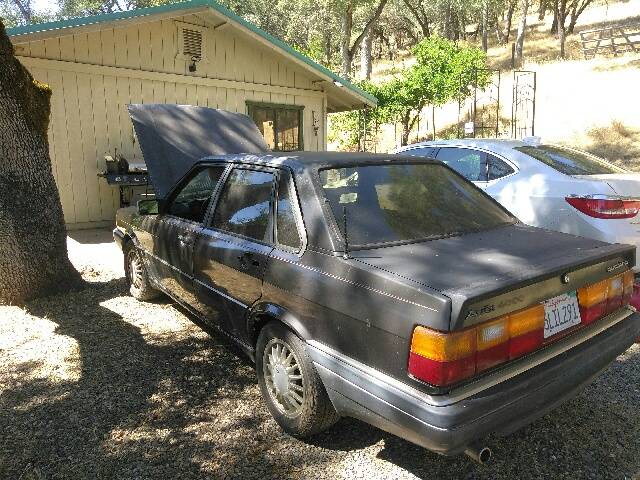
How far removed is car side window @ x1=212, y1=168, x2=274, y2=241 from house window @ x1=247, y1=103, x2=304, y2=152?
26.2 feet

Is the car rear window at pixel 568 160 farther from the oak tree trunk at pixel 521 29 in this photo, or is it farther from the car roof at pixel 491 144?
the oak tree trunk at pixel 521 29

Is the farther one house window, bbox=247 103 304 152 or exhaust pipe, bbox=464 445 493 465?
house window, bbox=247 103 304 152

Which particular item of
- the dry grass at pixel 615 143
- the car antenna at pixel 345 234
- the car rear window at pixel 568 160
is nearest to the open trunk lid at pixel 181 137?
the car antenna at pixel 345 234

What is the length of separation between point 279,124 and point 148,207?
24.7 ft

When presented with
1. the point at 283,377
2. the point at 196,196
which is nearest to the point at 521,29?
the point at 196,196

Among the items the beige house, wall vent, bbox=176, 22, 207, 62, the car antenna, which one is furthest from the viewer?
wall vent, bbox=176, 22, 207, 62

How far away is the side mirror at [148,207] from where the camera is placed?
4.57 meters

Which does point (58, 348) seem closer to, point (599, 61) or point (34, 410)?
point (34, 410)

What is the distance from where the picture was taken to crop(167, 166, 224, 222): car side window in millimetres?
3788

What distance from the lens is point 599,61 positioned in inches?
1198

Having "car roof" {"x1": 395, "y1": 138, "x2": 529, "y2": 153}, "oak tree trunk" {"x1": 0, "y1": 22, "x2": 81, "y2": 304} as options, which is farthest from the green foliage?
"oak tree trunk" {"x1": 0, "y1": 22, "x2": 81, "y2": 304}

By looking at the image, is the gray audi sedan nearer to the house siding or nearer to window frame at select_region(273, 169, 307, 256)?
window frame at select_region(273, 169, 307, 256)

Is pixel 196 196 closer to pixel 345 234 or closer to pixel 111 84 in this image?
pixel 345 234

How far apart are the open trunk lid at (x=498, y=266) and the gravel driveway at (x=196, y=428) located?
100 centimetres
